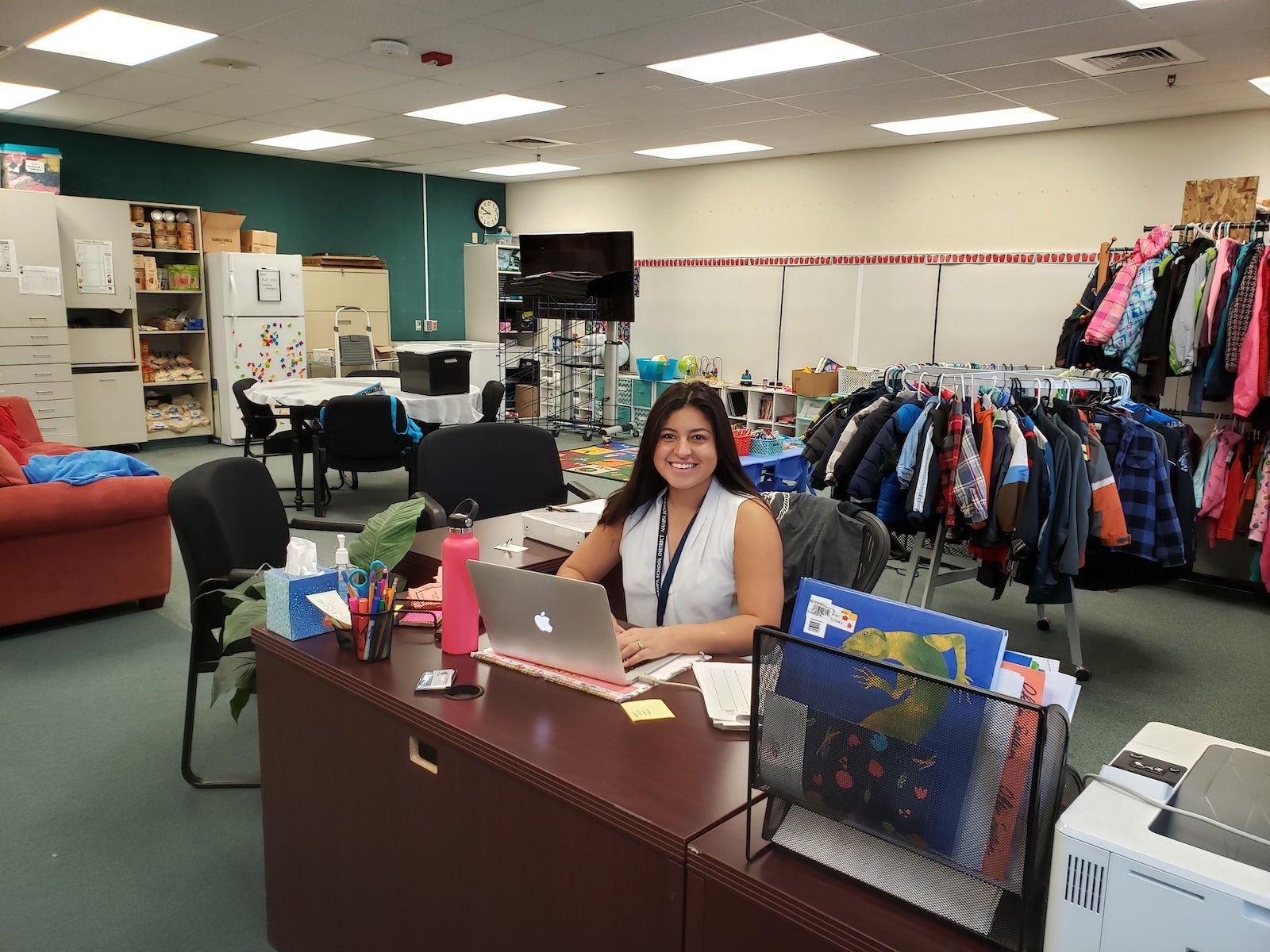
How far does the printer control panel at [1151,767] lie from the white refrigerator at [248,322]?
859 cm

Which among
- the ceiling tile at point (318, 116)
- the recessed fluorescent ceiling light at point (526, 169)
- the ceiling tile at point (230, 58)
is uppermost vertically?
the recessed fluorescent ceiling light at point (526, 169)

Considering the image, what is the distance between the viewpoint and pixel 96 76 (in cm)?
585

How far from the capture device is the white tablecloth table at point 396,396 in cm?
623

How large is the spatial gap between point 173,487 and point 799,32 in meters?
3.68

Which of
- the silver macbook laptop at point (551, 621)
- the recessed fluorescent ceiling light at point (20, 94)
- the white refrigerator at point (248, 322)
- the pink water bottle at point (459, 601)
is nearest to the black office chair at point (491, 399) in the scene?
the white refrigerator at point (248, 322)

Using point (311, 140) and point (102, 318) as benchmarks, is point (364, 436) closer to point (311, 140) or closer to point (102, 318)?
point (311, 140)

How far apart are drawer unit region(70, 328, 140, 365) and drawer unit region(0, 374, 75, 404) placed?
1.18 ft

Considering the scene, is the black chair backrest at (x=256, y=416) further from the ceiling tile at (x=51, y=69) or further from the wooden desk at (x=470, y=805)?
the wooden desk at (x=470, y=805)

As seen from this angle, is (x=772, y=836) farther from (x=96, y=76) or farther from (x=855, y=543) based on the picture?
(x=96, y=76)

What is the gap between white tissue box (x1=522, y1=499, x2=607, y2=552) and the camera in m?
2.65

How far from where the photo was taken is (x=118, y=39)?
511 centimetres

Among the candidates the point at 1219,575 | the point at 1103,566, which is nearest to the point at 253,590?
the point at 1103,566

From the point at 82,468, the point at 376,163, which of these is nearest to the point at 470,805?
the point at 82,468

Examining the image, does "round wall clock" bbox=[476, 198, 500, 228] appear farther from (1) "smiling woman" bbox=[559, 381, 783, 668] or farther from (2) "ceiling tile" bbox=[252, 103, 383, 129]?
(1) "smiling woman" bbox=[559, 381, 783, 668]
